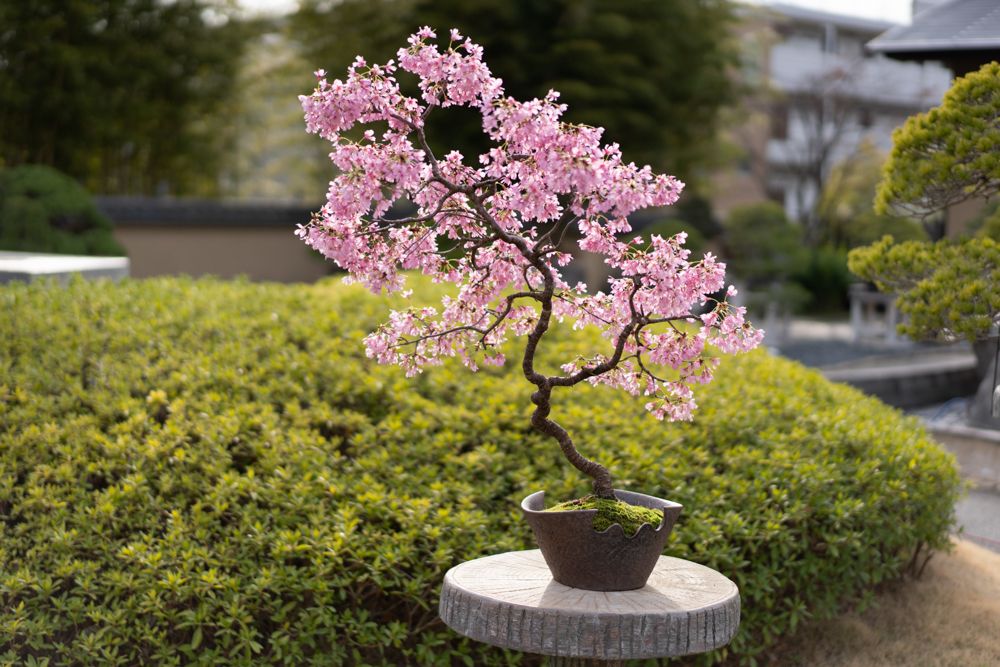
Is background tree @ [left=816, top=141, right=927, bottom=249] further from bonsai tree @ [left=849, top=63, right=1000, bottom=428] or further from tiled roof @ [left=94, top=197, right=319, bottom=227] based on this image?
bonsai tree @ [left=849, top=63, right=1000, bottom=428]

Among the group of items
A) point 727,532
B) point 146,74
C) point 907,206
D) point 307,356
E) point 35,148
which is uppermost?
point 146,74

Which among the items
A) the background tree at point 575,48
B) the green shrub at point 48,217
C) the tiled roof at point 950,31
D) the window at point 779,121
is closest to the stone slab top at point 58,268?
the green shrub at point 48,217

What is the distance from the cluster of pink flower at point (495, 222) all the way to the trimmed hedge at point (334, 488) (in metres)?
0.92

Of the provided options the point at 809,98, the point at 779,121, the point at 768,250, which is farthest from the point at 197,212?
the point at 779,121

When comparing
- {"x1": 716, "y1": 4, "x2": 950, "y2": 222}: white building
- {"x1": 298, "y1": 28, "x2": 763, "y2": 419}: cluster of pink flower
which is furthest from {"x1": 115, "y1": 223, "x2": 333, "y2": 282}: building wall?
{"x1": 298, "y1": 28, "x2": 763, "y2": 419}: cluster of pink flower

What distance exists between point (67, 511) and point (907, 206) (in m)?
3.90

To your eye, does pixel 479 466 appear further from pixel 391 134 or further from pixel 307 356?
pixel 391 134

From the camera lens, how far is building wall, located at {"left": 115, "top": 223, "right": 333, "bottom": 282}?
15.5 m

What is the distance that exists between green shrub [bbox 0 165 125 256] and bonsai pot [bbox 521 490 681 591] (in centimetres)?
1047

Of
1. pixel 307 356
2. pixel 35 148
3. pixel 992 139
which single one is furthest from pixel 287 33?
pixel 992 139

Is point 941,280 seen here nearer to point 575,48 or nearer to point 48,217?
point 48,217

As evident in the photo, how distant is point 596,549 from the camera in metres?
2.99

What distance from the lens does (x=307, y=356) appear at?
521cm

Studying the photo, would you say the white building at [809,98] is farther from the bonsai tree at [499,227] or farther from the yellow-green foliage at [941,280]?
the bonsai tree at [499,227]
